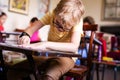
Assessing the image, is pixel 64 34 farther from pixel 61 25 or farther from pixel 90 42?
pixel 90 42

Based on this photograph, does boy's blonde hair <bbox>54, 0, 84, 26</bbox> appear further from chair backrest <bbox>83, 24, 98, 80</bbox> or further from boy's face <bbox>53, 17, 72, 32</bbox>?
chair backrest <bbox>83, 24, 98, 80</bbox>

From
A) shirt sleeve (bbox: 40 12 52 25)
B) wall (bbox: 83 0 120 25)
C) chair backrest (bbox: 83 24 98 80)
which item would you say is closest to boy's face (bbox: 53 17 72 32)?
shirt sleeve (bbox: 40 12 52 25)

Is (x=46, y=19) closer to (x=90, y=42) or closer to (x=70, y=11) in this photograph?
(x=70, y=11)

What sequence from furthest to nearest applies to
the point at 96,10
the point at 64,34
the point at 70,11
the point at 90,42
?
the point at 96,10 < the point at 90,42 < the point at 64,34 < the point at 70,11

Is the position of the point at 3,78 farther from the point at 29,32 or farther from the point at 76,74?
the point at 76,74

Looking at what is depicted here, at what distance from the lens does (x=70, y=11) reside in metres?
1.61

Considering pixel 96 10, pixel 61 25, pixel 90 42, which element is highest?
pixel 96 10

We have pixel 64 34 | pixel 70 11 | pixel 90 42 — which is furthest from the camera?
pixel 90 42

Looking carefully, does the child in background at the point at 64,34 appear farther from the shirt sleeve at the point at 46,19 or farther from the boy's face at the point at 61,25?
the shirt sleeve at the point at 46,19

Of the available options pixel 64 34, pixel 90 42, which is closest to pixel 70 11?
pixel 64 34

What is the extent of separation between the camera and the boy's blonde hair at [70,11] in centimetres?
160

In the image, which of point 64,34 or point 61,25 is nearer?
point 61,25

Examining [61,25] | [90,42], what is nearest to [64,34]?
[61,25]

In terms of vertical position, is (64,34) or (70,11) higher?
(70,11)
